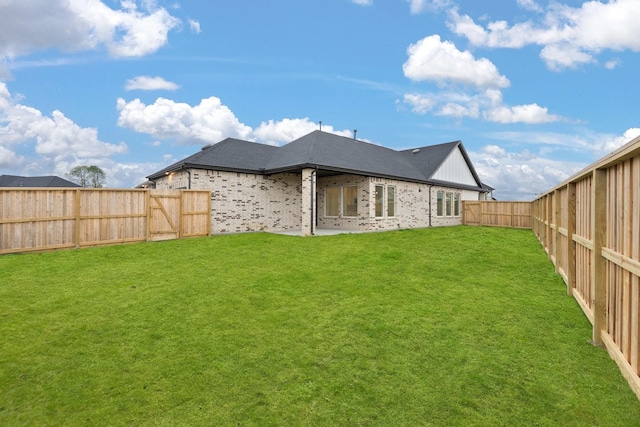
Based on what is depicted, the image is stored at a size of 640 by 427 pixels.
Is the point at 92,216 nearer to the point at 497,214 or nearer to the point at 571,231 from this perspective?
the point at 571,231

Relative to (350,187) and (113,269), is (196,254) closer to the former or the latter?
(113,269)

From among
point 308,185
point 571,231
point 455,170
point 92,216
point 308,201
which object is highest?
point 455,170

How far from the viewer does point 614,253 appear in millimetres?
3582

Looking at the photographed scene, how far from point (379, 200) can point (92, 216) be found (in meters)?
12.9

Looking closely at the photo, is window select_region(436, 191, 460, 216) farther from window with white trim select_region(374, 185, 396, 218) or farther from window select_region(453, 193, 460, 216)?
window with white trim select_region(374, 185, 396, 218)

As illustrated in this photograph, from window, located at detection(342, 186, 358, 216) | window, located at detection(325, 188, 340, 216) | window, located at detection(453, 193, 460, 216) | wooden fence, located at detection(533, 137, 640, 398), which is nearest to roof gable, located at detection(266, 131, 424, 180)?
window, located at detection(342, 186, 358, 216)

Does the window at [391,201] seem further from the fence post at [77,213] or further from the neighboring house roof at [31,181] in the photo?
the neighboring house roof at [31,181]

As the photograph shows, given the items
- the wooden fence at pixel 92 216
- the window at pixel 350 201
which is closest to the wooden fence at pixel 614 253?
the window at pixel 350 201

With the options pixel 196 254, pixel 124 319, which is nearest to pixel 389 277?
pixel 124 319

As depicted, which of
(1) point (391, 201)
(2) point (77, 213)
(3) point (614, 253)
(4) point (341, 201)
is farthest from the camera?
(1) point (391, 201)

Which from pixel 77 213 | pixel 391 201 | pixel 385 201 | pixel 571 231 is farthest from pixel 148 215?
pixel 571 231

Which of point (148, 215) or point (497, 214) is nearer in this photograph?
point (148, 215)

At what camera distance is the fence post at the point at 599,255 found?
3982 mm

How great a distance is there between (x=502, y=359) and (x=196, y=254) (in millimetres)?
8639
